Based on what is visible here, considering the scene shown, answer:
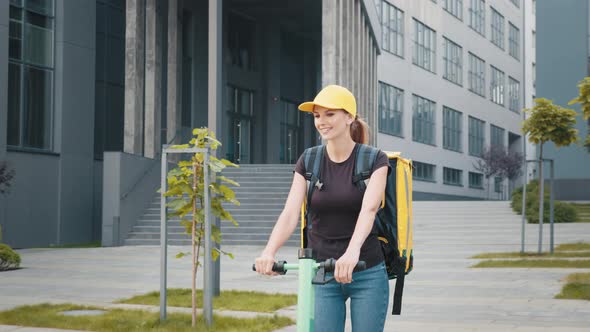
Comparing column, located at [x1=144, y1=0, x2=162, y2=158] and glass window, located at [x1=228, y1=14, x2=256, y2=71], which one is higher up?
glass window, located at [x1=228, y1=14, x2=256, y2=71]

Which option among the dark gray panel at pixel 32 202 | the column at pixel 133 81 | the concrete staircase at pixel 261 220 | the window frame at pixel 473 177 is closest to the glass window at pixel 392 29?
the window frame at pixel 473 177

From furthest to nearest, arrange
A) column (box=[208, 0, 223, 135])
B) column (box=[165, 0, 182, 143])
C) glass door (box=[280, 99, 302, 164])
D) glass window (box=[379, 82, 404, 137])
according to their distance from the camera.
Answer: glass window (box=[379, 82, 404, 137]) < glass door (box=[280, 99, 302, 164]) < column (box=[165, 0, 182, 143]) < column (box=[208, 0, 223, 135])

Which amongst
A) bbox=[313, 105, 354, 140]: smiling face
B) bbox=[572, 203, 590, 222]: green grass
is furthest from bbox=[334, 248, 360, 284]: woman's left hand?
bbox=[572, 203, 590, 222]: green grass

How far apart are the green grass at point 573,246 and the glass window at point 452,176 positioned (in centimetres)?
3463

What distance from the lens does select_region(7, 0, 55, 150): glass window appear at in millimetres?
24797

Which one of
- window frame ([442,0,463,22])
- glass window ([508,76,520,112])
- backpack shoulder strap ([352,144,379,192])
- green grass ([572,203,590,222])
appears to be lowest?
green grass ([572,203,590,222])

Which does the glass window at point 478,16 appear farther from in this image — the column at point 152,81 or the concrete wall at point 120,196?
the concrete wall at point 120,196

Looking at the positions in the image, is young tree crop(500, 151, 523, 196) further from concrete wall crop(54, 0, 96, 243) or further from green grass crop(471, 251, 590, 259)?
green grass crop(471, 251, 590, 259)

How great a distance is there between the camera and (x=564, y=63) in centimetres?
4300

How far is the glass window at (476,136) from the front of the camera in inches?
2414

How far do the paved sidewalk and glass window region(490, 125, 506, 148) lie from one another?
4171 cm

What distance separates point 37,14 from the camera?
25.9 meters

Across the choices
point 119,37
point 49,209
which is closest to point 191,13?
point 119,37

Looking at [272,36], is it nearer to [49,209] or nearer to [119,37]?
[119,37]
